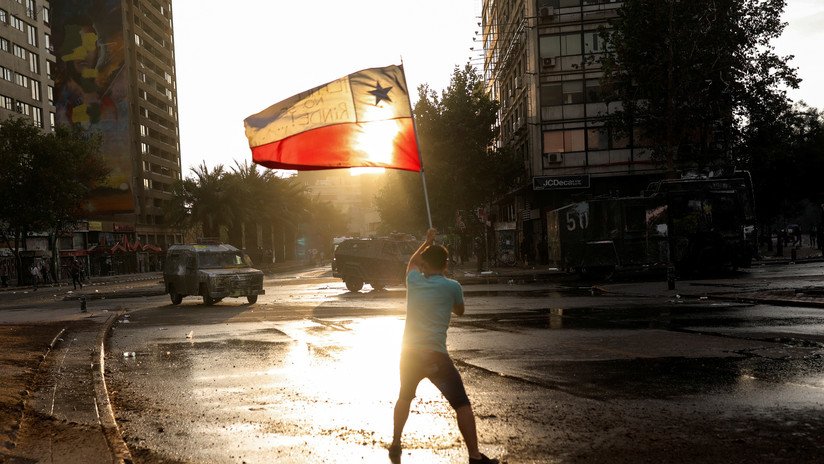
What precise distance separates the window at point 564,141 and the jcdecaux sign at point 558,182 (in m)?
2.25

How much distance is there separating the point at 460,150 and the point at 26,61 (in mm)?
51894

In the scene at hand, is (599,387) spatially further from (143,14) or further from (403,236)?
(143,14)

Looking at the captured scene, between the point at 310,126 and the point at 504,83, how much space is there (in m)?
56.1

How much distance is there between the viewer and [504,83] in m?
63.8

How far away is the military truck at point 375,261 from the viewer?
2730cm

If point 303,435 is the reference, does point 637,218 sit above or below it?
above

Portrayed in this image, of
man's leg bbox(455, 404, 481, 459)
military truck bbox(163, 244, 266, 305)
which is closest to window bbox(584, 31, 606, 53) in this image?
military truck bbox(163, 244, 266, 305)

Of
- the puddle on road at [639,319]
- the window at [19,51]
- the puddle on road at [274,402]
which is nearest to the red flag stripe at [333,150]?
the puddle on road at [274,402]

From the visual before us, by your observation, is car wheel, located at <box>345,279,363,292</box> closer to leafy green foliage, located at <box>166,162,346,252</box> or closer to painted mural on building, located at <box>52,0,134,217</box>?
leafy green foliage, located at <box>166,162,346,252</box>

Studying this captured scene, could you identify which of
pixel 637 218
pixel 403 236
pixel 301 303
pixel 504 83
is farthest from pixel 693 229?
pixel 504 83

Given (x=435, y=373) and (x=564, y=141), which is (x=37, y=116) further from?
(x=435, y=373)

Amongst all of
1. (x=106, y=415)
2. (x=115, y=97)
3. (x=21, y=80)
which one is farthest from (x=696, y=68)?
(x=115, y=97)

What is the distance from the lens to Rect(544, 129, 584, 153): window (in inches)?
1825

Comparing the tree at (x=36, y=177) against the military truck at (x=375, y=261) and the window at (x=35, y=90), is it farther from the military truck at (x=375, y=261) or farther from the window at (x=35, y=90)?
the military truck at (x=375, y=261)
